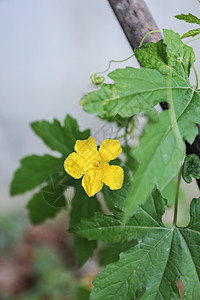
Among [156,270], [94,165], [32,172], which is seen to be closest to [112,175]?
[94,165]

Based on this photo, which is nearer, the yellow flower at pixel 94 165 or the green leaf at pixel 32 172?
the yellow flower at pixel 94 165

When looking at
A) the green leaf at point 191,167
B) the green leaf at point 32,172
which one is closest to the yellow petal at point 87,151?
the green leaf at point 191,167

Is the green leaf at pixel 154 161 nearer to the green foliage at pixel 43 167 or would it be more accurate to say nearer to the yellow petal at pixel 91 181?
the yellow petal at pixel 91 181

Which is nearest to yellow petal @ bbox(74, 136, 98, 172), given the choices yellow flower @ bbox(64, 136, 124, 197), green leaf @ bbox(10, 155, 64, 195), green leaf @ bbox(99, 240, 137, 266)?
yellow flower @ bbox(64, 136, 124, 197)

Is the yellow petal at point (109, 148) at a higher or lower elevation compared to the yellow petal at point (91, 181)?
higher

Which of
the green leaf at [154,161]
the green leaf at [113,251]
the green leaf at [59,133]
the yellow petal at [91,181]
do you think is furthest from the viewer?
the green leaf at [59,133]

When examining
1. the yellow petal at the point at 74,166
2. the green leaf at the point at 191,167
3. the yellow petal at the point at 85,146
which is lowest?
the green leaf at the point at 191,167

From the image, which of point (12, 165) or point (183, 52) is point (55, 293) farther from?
point (183, 52)

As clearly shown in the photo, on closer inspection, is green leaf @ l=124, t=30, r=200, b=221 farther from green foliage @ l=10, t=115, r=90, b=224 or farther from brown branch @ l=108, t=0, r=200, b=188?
green foliage @ l=10, t=115, r=90, b=224
